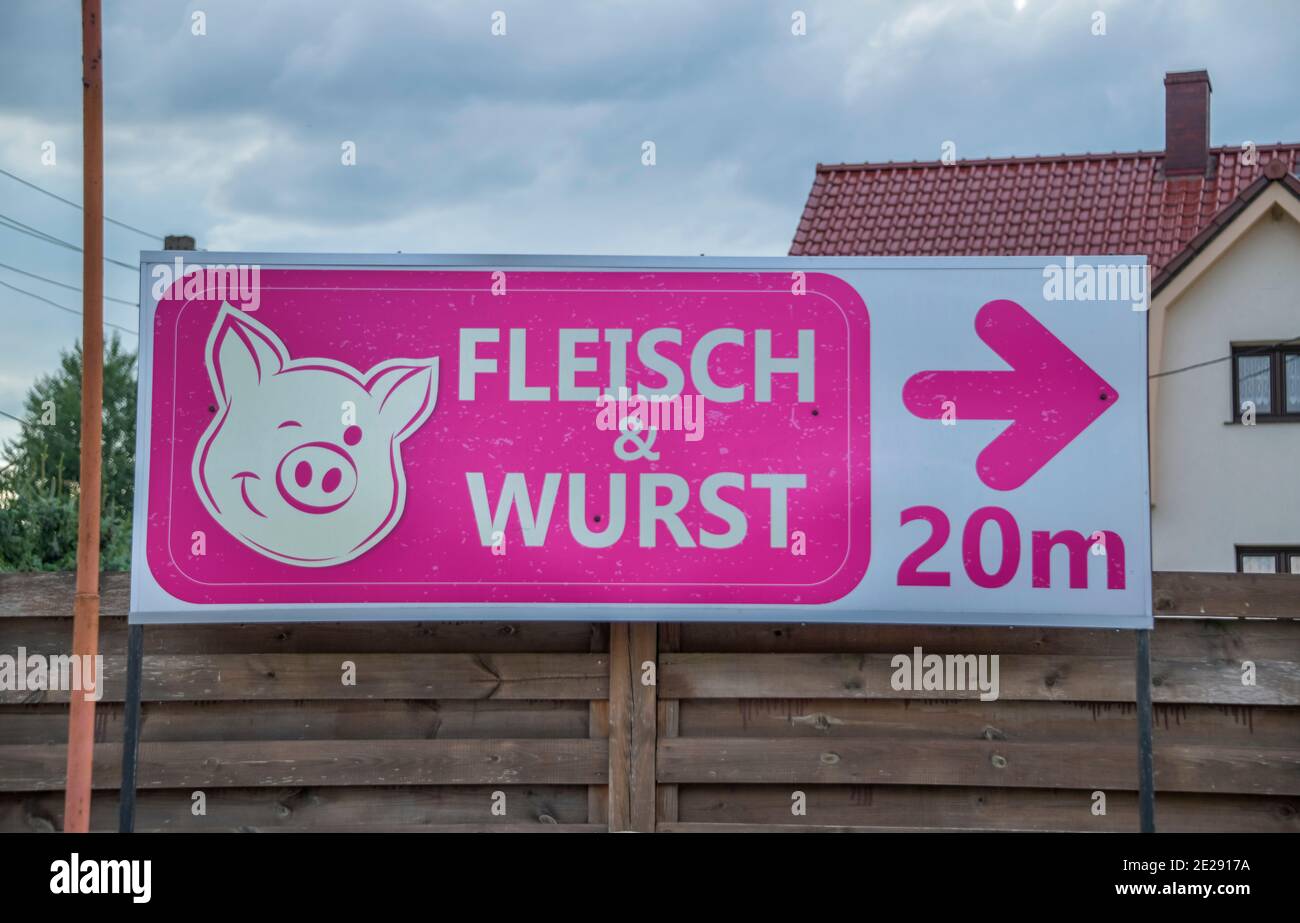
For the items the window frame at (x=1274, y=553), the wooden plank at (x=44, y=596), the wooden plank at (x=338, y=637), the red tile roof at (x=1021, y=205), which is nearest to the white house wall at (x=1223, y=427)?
the window frame at (x=1274, y=553)

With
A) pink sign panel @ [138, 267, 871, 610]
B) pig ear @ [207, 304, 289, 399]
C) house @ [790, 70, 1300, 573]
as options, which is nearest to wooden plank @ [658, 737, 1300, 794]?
pink sign panel @ [138, 267, 871, 610]

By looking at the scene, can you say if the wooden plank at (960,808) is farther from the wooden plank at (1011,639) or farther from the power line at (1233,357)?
the power line at (1233,357)

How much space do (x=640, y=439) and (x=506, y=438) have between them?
23.3 inches

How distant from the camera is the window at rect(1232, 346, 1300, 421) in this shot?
746 inches

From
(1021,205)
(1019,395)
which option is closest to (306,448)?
(1019,395)

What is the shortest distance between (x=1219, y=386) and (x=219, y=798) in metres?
17.2

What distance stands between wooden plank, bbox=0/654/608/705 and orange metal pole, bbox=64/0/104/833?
0.69ft

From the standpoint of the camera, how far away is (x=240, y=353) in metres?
5.62

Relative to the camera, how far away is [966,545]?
18.1 feet

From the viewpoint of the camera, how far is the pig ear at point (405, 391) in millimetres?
5566

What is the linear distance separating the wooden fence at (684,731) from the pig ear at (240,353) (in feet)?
3.88

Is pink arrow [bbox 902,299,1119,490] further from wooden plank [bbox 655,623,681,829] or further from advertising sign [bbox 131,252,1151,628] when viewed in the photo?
wooden plank [bbox 655,623,681,829]

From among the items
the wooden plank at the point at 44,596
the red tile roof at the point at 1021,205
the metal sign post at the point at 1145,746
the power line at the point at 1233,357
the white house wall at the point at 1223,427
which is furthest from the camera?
the red tile roof at the point at 1021,205

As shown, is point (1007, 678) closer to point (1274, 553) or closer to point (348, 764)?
point (348, 764)
